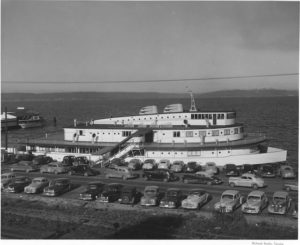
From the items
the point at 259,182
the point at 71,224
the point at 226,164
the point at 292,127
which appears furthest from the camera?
the point at 292,127

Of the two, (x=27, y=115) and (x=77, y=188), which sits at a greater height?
(x=27, y=115)

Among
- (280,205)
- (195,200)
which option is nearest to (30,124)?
(195,200)

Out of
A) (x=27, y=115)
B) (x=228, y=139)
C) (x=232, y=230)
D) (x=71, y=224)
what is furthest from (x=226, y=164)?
(x=27, y=115)

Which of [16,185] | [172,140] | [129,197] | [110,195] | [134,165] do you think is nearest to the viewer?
[129,197]

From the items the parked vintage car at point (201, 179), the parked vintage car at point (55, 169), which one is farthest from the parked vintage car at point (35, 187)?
the parked vintage car at point (201, 179)

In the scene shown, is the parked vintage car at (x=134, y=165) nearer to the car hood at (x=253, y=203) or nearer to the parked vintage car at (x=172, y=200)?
the parked vintage car at (x=172, y=200)

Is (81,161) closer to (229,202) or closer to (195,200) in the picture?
(195,200)

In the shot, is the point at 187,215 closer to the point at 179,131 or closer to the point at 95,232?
the point at 95,232
